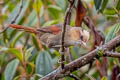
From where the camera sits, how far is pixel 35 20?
2234 mm

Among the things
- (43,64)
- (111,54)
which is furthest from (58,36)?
(111,54)

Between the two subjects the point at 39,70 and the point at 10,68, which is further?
the point at 10,68

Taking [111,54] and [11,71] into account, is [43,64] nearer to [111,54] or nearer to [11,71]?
[11,71]

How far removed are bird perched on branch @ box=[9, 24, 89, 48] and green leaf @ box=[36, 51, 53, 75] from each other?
0.16 metres

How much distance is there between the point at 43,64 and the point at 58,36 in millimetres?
248

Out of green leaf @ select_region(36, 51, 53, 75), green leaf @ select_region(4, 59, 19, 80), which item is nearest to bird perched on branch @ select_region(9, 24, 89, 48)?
green leaf @ select_region(36, 51, 53, 75)

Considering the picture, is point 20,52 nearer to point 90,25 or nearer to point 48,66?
point 48,66

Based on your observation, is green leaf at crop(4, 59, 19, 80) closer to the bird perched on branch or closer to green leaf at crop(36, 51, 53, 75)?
green leaf at crop(36, 51, 53, 75)

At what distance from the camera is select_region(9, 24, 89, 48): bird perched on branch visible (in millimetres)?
1477

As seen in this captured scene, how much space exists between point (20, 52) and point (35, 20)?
1.85 ft

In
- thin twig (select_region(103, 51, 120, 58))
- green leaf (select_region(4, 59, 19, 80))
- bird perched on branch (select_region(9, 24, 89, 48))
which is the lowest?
green leaf (select_region(4, 59, 19, 80))

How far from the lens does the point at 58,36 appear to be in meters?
1.55

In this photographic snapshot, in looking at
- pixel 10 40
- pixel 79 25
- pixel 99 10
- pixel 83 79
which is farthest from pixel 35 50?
pixel 99 10

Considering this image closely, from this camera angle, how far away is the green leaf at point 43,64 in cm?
170
